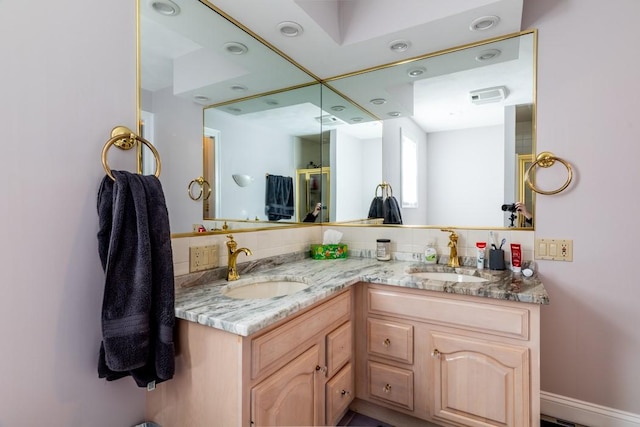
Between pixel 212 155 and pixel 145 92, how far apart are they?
16.9 inches

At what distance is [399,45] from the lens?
6.17 feet

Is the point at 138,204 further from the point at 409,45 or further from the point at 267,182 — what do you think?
the point at 409,45

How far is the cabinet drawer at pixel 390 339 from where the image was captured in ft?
5.23

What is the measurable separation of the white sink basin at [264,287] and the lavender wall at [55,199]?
0.55 meters

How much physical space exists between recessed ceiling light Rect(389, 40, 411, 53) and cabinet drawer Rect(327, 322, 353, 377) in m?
1.61

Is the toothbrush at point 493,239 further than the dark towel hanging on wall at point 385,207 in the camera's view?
No

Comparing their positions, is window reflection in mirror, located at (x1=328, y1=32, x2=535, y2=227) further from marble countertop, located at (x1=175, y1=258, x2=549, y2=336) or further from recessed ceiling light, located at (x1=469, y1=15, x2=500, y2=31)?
marble countertop, located at (x1=175, y1=258, x2=549, y2=336)

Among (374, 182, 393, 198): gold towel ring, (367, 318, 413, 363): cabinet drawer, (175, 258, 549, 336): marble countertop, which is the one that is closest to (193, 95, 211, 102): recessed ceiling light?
(175, 258, 549, 336): marble countertop

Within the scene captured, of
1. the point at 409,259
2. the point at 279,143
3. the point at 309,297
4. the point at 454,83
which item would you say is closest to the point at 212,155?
the point at 279,143

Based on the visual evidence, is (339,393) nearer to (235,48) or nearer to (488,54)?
(235,48)

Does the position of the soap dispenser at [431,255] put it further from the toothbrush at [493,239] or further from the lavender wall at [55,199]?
the lavender wall at [55,199]

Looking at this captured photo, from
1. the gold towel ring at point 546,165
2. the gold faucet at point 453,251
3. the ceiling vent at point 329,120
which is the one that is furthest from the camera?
the ceiling vent at point 329,120

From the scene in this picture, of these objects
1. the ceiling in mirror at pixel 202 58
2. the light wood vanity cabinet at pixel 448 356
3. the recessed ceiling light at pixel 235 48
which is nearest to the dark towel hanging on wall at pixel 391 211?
the light wood vanity cabinet at pixel 448 356

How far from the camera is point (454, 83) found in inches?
77.5
